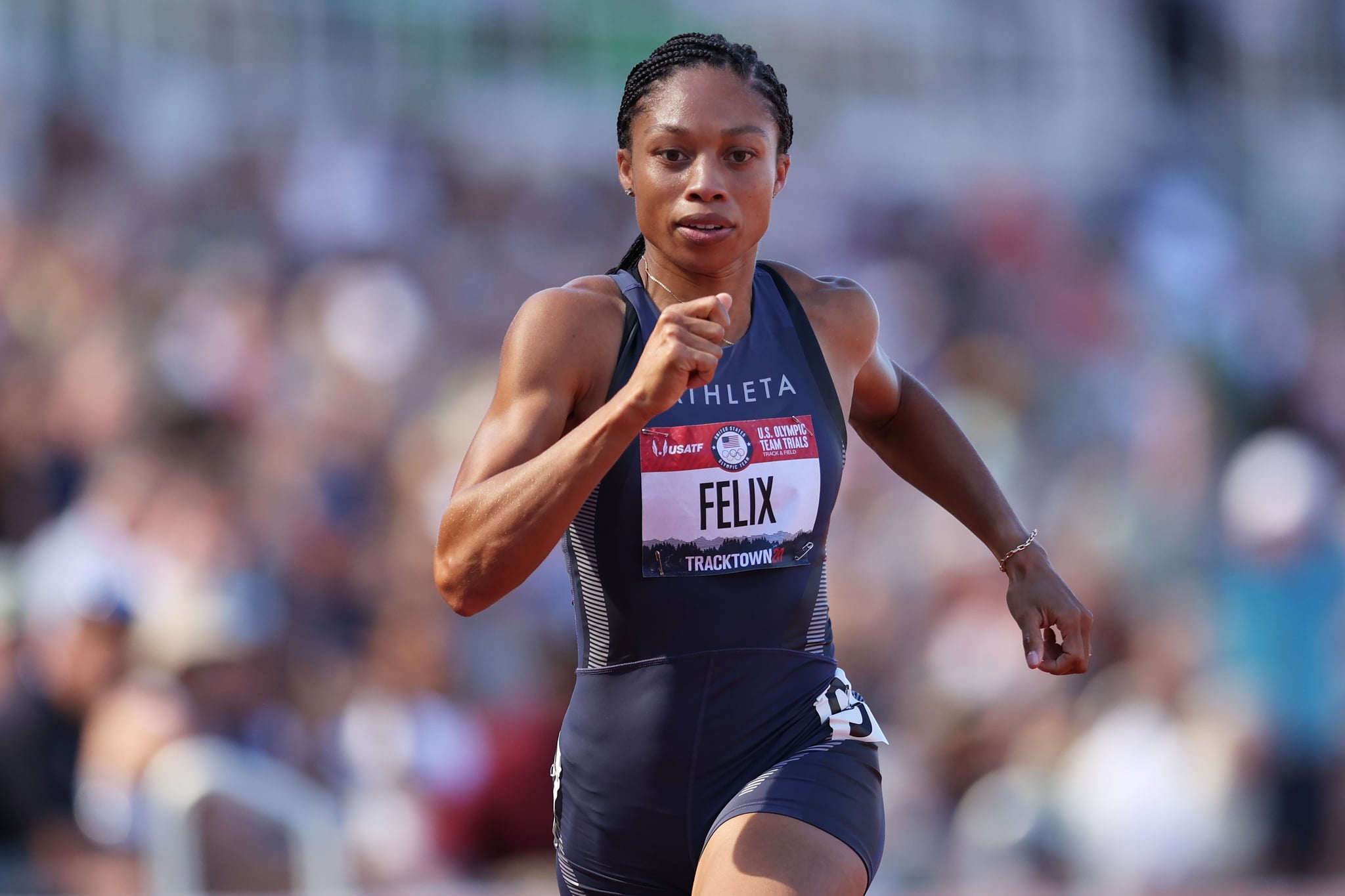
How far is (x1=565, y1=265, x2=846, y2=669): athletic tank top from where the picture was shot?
3.08 m

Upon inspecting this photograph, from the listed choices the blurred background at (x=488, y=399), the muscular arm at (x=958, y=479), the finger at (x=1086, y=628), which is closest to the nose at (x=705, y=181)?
the muscular arm at (x=958, y=479)

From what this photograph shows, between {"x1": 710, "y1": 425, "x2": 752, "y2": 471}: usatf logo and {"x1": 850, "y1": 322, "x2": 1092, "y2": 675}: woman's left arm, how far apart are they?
0.52 metres

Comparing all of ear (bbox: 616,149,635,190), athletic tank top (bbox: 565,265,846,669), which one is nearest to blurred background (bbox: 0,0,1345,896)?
athletic tank top (bbox: 565,265,846,669)

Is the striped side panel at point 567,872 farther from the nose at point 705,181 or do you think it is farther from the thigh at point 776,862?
the nose at point 705,181

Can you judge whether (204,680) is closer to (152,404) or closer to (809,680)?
(152,404)

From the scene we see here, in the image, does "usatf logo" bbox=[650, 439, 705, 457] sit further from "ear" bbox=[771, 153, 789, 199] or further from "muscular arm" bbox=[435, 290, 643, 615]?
"ear" bbox=[771, 153, 789, 199]

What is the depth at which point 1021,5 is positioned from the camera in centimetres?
1480

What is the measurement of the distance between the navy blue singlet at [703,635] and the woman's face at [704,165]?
0.17 m

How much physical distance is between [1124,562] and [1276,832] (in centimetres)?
214

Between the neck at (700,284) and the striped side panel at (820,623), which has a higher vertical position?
the neck at (700,284)

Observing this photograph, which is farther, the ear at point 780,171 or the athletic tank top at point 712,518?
the ear at point 780,171

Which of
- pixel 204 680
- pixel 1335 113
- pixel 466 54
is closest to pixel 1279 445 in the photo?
pixel 204 680

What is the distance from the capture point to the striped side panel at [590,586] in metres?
3.16

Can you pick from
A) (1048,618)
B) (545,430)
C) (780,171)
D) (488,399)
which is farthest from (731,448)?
(488,399)
